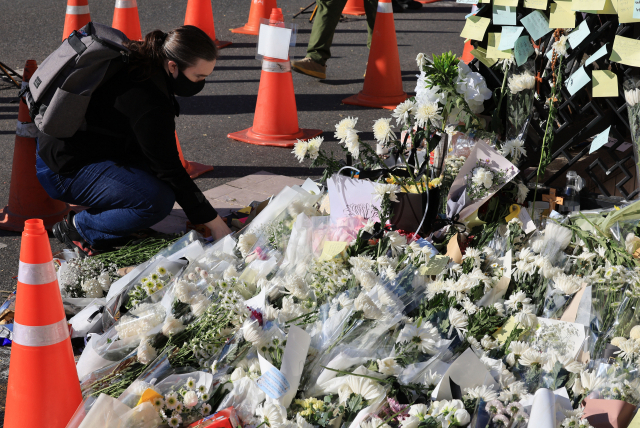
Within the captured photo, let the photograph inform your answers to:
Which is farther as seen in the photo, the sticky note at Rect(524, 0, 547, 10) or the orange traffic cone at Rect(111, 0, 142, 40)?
the orange traffic cone at Rect(111, 0, 142, 40)

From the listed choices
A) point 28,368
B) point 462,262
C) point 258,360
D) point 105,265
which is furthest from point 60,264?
point 462,262

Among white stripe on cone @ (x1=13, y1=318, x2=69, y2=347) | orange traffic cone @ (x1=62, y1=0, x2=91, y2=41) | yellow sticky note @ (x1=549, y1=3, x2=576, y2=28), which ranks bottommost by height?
white stripe on cone @ (x1=13, y1=318, x2=69, y2=347)

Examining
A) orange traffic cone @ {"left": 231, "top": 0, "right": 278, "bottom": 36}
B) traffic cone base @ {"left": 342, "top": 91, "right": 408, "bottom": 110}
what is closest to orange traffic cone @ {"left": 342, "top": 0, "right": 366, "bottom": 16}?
orange traffic cone @ {"left": 231, "top": 0, "right": 278, "bottom": 36}

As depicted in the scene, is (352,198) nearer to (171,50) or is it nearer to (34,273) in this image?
(171,50)

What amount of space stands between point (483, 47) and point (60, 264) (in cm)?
221

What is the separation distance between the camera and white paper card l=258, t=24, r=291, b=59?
14.5 feet

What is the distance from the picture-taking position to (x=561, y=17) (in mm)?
2727

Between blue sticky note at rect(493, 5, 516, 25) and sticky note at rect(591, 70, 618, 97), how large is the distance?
438mm

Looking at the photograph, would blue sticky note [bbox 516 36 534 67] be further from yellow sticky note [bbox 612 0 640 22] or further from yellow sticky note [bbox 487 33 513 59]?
yellow sticky note [bbox 612 0 640 22]

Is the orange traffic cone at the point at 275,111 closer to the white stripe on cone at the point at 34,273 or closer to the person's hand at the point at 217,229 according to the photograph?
the person's hand at the point at 217,229

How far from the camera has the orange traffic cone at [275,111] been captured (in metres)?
4.67

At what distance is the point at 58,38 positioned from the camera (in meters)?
7.52

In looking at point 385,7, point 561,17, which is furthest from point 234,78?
point 561,17

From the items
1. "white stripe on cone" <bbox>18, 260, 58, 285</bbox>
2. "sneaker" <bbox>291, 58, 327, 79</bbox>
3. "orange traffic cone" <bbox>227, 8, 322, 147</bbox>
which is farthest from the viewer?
"sneaker" <bbox>291, 58, 327, 79</bbox>
